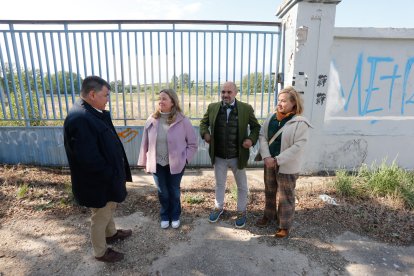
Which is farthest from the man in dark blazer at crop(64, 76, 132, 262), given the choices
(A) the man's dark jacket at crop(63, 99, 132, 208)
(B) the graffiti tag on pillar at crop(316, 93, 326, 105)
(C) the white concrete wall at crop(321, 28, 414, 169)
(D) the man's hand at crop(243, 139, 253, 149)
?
(C) the white concrete wall at crop(321, 28, 414, 169)

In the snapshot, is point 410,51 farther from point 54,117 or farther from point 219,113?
point 54,117

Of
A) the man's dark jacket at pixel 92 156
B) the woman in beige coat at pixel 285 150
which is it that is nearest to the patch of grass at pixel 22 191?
the man's dark jacket at pixel 92 156

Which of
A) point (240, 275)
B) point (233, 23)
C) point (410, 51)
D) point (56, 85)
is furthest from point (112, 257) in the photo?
point (410, 51)

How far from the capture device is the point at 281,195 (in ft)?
10.0

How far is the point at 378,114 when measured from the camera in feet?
16.0

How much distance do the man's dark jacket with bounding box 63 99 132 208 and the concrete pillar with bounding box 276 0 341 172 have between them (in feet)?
10.6

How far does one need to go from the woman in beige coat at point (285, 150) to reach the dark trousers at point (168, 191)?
1.08 metres

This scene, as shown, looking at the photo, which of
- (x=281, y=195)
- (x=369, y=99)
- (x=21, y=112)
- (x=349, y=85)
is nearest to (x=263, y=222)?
(x=281, y=195)

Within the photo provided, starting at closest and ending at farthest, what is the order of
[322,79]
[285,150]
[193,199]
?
[285,150] < [193,199] < [322,79]

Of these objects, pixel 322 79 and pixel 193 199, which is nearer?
pixel 193 199

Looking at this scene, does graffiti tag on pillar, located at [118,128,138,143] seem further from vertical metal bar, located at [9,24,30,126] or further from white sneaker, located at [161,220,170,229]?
white sneaker, located at [161,220,170,229]

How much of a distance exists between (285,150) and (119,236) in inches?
83.3

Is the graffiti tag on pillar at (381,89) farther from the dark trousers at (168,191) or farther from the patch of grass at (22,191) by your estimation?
the patch of grass at (22,191)

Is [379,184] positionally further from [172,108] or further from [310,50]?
[172,108]
